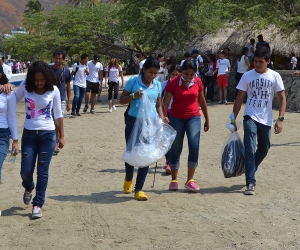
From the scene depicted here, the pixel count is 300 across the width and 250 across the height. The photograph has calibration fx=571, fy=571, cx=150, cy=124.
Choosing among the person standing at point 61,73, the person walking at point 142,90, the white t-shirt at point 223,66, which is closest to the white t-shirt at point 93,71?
the white t-shirt at point 223,66

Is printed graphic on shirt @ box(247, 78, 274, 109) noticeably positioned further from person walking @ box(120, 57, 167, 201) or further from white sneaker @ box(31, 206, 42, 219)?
white sneaker @ box(31, 206, 42, 219)

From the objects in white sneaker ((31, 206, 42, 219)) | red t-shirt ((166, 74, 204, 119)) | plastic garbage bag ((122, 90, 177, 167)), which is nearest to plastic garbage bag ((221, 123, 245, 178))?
red t-shirt ((166, 74, 204, 119))

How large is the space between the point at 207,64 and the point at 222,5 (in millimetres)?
2042

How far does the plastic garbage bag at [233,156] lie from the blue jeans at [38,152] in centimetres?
235

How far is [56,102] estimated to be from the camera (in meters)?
6.18

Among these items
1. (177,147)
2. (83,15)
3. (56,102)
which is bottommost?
(177,147)

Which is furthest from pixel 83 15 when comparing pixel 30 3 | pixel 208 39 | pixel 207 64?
pixel 30 3

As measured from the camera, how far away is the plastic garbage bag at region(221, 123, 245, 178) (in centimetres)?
728

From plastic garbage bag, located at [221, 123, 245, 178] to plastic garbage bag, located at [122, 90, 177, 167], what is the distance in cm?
89

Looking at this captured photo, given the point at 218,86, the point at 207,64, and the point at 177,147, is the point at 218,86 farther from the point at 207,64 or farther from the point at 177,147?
the point at 177,147

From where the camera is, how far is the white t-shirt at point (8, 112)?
6.01 m

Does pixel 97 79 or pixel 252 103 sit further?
pixel 97 79

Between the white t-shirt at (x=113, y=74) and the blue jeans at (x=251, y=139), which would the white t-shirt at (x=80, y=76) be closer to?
the white t-shirt at (x=113, y=74)

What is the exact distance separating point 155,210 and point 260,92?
6.54ft
